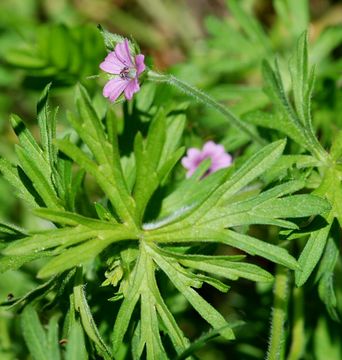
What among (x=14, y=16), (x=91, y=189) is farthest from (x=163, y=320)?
(x=14, y=16)

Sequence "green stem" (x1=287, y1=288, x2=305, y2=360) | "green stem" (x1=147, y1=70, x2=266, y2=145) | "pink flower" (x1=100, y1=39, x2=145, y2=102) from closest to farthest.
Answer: "pink flower" (x1=100, y1=39, x2=145, y2=102)
"green stem" (x1=147, y1=70, x2=266, y2=145)
"green stem" (x1=287, y1=288, x2=305, y2=360)

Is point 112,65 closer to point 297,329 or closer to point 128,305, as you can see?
point 128,305

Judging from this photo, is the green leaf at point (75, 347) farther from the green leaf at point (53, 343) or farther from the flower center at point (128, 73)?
the flower center at point (128, 73)

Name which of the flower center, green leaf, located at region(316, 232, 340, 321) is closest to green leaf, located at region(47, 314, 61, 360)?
the flower center

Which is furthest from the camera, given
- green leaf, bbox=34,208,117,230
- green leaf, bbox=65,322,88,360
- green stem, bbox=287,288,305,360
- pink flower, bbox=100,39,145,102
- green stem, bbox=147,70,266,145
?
green stem, bbox=287,288,305,360

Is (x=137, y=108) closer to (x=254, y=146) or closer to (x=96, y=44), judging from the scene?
(x=254, y=146)

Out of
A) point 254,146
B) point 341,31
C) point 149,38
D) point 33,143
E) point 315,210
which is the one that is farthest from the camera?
point 149,38

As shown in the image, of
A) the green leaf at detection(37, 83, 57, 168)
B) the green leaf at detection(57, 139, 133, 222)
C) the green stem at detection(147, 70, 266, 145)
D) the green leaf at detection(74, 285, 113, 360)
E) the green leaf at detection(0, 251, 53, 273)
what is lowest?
the green leaf at detection(74, 285, 113, 360)

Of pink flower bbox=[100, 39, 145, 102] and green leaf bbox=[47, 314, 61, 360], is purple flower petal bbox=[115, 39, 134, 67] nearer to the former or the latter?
pink flower bbox=[100, 39, 145, 102]
